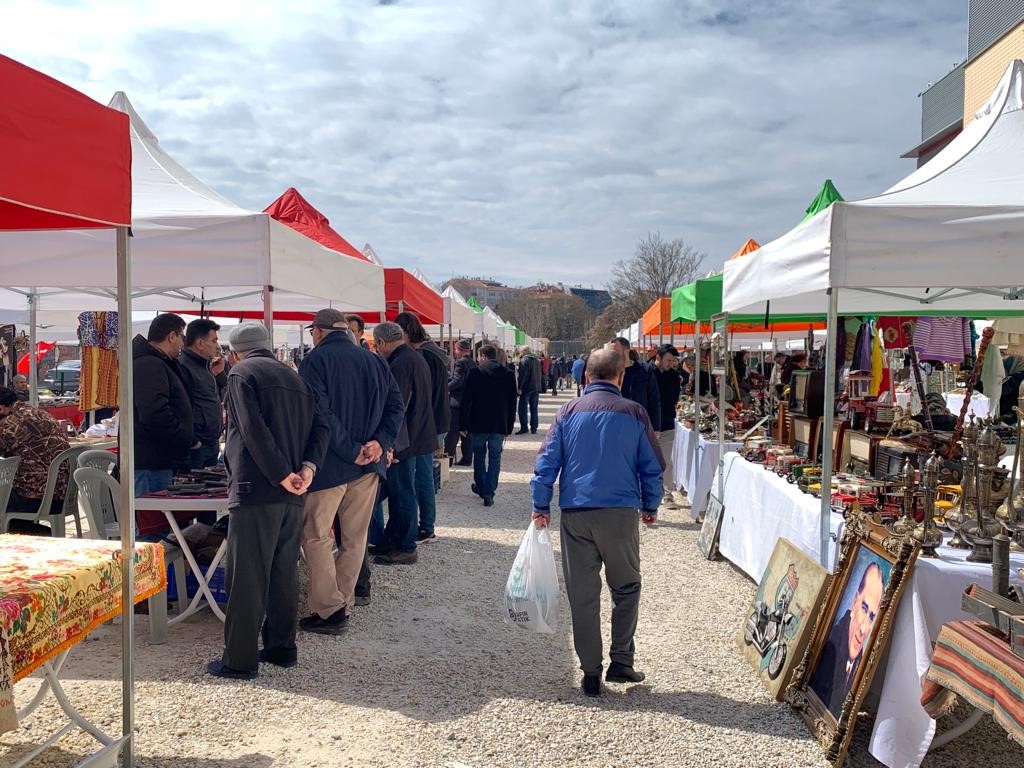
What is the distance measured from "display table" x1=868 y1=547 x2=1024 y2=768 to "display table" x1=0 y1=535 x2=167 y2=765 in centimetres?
281

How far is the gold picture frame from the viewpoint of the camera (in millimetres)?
2965

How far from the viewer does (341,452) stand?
4.25m

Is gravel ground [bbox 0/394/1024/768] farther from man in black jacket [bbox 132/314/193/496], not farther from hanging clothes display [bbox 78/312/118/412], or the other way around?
hanging clothes display [bbox 78/312/118/412]

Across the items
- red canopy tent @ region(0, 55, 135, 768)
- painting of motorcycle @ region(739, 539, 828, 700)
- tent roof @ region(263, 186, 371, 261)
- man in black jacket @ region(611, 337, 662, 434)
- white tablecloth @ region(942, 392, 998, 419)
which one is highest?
tent roof @ region(263, 186, 371, 261)

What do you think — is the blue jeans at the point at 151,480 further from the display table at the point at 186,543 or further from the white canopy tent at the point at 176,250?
the white canopy tent at the point at 176,250

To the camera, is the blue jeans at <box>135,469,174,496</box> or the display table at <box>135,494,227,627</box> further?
the blue jeans at <box>135,469,174,496</box>

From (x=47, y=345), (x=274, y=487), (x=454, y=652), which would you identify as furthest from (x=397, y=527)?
(x=47, y=345)

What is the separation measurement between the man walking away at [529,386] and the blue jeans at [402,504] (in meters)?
8.91

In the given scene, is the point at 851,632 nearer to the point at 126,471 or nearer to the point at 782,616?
the point at 782,616

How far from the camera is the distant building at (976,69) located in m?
22.4

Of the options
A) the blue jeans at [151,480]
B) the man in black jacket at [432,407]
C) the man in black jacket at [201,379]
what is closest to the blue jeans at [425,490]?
the man in black jacket at [432,407]

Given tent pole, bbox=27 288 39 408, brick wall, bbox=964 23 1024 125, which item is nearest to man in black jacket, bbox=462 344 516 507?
tent pole, bbox=27 288 39 408

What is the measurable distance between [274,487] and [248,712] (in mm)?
967

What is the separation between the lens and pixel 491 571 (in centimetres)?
584
